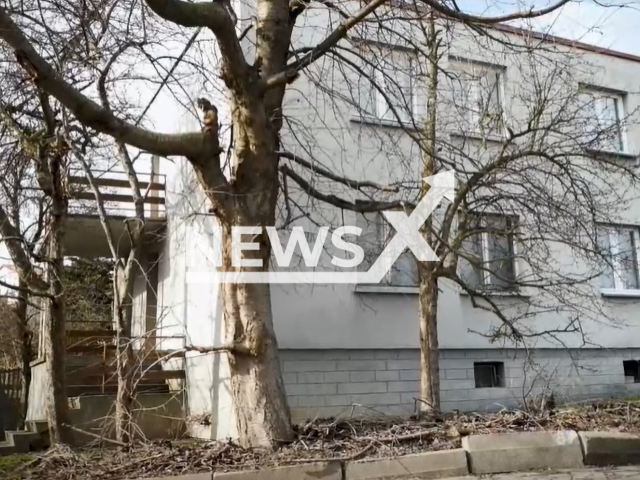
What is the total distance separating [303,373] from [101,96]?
4.74 meters

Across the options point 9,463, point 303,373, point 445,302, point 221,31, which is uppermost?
point 221,31

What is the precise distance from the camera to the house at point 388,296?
946 centimetres

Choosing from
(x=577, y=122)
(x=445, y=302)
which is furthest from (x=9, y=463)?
(x=577, y=122)

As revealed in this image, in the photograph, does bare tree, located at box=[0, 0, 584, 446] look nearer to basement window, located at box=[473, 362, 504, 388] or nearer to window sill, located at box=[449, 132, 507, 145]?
window sill, located at box=[449, 132, 507, 145]

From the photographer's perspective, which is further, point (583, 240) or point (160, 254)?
point (160, 254)

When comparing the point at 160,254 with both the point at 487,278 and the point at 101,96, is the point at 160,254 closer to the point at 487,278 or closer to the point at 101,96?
the point at 101,96

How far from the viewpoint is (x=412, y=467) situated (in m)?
5.67

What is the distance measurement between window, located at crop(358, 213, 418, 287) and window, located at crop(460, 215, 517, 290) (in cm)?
85

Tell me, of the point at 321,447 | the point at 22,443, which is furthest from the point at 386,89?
the point at 22,443

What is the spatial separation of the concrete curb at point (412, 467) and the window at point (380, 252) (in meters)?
4.58

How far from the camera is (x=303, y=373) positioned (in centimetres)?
1008
